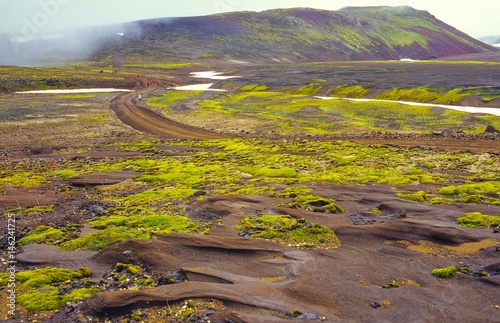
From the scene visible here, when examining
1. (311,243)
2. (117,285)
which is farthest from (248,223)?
(117,285)

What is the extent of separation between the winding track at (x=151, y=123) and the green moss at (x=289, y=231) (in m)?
36.9

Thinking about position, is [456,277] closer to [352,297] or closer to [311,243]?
[352,297]

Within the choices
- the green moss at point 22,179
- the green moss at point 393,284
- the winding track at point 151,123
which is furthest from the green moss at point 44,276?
the winding track at point 151,123

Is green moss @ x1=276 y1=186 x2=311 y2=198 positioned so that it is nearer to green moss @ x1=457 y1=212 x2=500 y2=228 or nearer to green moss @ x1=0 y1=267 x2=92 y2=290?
green moss @ x1=457 y1=212 x2=500 y2=228

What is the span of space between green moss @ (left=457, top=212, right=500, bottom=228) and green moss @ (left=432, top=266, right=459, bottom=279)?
18.6ft

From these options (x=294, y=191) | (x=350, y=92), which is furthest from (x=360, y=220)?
(x=350, y=92)

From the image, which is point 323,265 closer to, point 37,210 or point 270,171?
point 270,171

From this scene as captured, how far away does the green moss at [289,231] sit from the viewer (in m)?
19.8

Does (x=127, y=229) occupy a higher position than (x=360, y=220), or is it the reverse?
(x=127, y=229)

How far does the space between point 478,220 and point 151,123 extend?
5787 centimetres

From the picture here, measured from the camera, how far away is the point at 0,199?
28984 millimetres

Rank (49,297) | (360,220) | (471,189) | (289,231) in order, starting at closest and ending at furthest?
(49,297) → (289,231) → (360,220) → (471,189)

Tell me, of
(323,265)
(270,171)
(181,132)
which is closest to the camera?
(323,265)

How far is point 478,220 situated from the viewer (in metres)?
21.3
